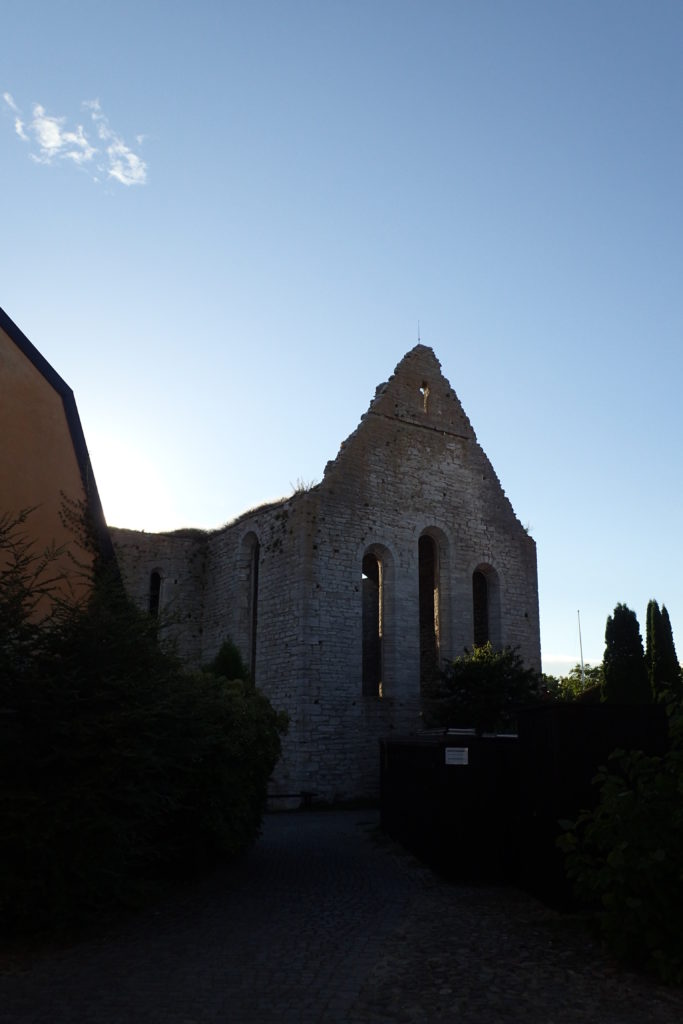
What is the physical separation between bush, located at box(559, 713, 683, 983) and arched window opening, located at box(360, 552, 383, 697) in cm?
1721


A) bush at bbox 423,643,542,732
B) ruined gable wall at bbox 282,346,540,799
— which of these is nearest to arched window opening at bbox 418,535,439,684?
ruined gable wall at bbox 282,346,540,799

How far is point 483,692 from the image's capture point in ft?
59.7

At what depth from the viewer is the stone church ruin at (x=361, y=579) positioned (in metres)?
18.4

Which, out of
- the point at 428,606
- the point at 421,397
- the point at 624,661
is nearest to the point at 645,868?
the point at 428,606

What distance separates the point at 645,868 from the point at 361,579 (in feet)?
48.9

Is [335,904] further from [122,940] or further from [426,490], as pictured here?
[426,490]

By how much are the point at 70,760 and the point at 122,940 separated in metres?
1.48

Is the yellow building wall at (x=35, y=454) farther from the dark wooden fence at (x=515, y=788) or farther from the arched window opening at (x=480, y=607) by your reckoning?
the arched window opening at (x=480, y=607)

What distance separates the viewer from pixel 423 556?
23.0m

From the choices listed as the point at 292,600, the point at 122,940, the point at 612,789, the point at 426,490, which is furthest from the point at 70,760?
the point at 426,490

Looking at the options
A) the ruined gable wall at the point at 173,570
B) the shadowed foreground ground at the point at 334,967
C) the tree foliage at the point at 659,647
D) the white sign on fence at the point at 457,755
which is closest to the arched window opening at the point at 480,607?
the tree foliage at the point at 659,647

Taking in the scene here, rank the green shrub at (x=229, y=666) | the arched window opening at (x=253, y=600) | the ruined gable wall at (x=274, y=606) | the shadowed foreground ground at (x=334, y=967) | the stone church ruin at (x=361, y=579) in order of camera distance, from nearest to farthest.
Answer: the shadowed foreground ground at (x=334, y=967), the green shrub at (x=229, y=666), the ruined gable wall at (x=274, y=606), the stone church ruin at (x=361, y=579), the arched window opening at (x=253, y=600)

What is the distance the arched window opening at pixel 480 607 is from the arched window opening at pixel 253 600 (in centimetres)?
597

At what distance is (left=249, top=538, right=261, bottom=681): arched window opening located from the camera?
20.7m
